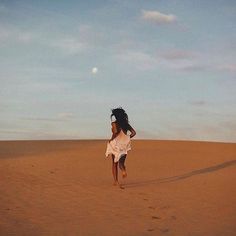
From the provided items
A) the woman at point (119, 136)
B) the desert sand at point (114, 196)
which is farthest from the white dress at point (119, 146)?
the desert sand at point (114, 196)

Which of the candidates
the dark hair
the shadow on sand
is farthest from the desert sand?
the dark hair

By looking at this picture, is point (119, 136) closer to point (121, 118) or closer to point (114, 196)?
point (121, 118)

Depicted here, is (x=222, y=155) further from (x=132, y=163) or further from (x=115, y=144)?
(x=115, y=144)

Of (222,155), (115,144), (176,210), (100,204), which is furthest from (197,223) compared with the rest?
(222,155)

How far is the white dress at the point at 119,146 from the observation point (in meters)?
14.5

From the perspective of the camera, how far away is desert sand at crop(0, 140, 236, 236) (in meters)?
9.88

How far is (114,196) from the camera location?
1297 centimetres

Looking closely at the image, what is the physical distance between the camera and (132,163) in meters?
22.6

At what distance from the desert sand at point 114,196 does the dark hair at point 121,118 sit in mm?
1847

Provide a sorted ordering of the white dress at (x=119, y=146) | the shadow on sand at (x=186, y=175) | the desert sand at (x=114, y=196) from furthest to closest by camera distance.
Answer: the shadow on sand at (x=186, y=175) → the white dress at (x=119, y=146) → the desert sand at (x=114, y=196)

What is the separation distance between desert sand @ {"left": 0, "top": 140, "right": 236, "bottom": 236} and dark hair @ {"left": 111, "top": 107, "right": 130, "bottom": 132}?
185 centimetres

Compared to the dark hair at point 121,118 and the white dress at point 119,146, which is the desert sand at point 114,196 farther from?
the dark hair at point 121,118

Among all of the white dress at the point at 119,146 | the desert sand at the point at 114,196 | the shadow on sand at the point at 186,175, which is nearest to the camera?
the desert sand at the point at 114,196

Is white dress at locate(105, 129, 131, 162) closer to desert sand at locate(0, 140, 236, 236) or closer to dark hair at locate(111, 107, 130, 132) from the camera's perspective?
dark hair at locate(111, 107, 130, 132)
